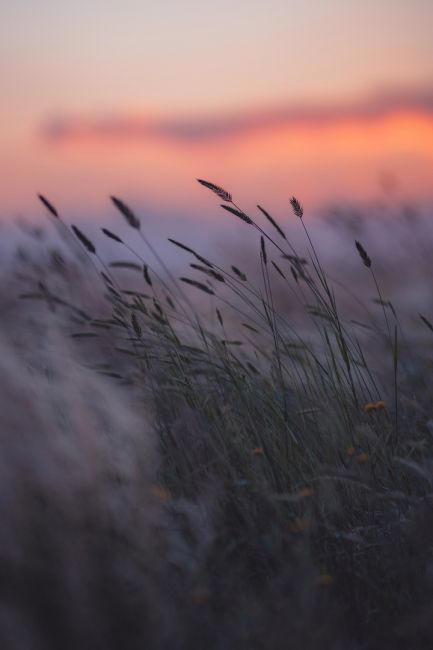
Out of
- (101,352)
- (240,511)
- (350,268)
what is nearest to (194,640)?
(240,511)

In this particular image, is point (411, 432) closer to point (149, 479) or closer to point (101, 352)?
point (149, 479)

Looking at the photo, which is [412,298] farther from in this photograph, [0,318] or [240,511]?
[240,511]

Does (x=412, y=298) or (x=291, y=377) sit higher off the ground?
(x=412, y=298)

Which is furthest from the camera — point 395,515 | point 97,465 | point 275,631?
point 395,515

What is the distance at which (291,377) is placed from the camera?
2424 mm

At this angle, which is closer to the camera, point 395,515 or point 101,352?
point 395,515

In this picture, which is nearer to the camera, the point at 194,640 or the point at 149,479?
the point at 194,640

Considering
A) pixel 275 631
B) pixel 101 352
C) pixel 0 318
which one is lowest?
pixel 275 631

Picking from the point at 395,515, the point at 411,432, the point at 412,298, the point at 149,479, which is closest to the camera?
the point at 149,479

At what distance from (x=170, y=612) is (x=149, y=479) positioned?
0.31 meters

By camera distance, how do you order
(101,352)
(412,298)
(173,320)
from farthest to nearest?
(412,298) → (101,352) → (173,320)

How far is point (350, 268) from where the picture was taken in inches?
200

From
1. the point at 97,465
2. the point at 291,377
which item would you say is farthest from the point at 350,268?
the point at 97,465

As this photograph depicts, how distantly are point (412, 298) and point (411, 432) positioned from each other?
56.9 inches
